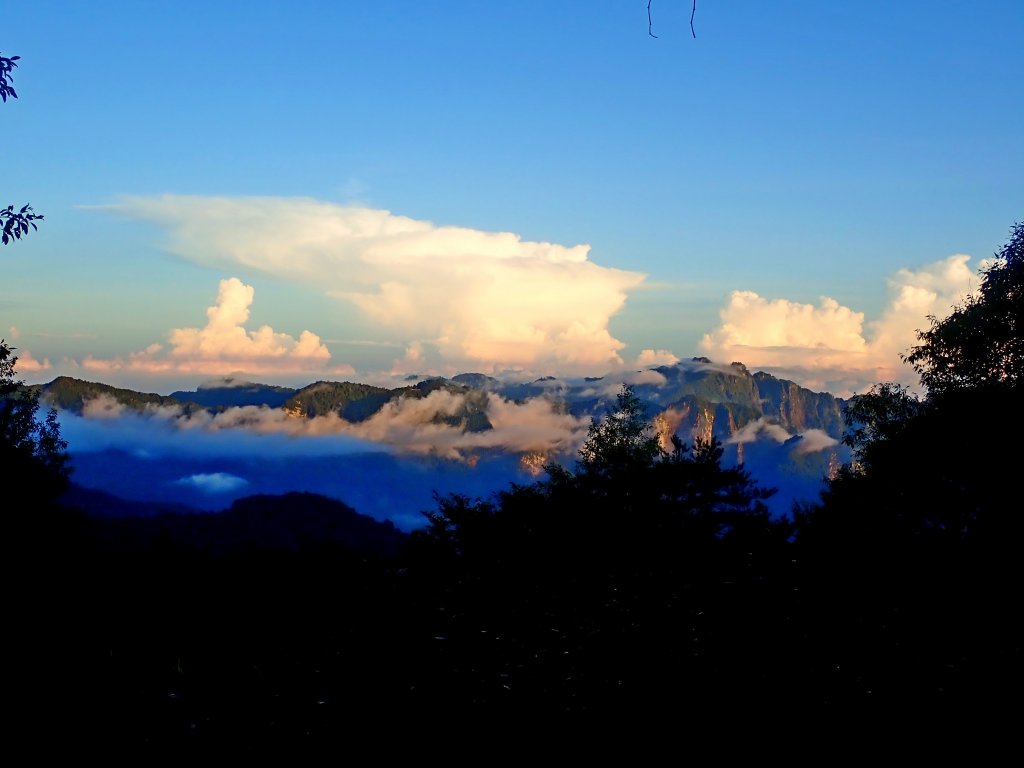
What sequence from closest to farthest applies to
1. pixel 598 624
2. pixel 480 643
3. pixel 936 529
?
pixel 480 643 → pixel 598 624 → pixel 936 529

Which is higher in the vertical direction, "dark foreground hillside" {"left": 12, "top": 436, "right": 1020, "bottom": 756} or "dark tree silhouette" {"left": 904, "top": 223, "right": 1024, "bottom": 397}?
"dark tree silhouette" {"left": 904, "top": 223, "right": 1024, "bottom": 397}

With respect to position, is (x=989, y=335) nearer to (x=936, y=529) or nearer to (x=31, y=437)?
(x=936, y=529)

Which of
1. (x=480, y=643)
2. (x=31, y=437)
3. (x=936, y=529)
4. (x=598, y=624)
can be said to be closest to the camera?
(x=480, y=643)

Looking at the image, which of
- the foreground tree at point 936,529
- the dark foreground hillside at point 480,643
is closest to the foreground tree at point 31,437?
the dark foreground hillside at point 480,643

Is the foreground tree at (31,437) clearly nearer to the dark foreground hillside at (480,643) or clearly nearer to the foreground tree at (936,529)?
the dark foreground hillside at (480,643)

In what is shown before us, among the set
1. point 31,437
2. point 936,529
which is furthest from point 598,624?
point 31,437

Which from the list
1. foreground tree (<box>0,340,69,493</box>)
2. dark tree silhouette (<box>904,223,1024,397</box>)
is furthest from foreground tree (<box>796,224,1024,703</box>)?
foreground tree (<box>0,340,69,493</box>)

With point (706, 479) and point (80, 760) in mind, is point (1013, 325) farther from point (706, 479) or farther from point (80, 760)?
point (80, 760)

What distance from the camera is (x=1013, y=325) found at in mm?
30938

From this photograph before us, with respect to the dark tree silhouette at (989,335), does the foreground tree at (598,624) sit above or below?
below

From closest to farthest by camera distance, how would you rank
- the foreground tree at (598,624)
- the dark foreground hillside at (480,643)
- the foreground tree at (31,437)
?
the dark foreground hillside at (480,643), the foreground tree at (598,624), the foreground tree at (31,437)

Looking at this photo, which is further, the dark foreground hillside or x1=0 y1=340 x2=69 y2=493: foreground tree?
x1=0 y1=340 x2=69 y2=493: foreground tree

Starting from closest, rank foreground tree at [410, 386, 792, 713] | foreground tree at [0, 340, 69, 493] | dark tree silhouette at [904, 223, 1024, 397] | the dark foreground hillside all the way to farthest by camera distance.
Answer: the dark foreground hillside → foreground tree at [410, 386, 792, 713] → dark tree silhouette at [904, 223, 1024, 397] → foreground tree at [0, 340, 69, 493]

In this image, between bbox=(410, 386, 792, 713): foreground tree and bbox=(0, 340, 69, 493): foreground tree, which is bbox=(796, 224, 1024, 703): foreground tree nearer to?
bbox=(410, 386, 792, 713): foreground tree
